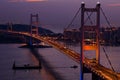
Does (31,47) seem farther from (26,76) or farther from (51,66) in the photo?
(26,76)

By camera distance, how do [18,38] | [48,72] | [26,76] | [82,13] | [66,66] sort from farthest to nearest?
[18,38] < [66,66] < [48,72] < [26,76] < [82,13]

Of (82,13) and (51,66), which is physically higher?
(82,13)

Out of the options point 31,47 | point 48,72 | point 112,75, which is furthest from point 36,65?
point 31,47

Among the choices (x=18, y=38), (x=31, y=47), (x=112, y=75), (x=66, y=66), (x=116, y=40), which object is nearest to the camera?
(x=112, y=75)

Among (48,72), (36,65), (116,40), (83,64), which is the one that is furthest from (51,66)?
(116,40)

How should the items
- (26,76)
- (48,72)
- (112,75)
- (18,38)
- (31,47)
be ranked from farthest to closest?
(18,38) → (31,47) → (48,72) → (26,76) → (112,75)

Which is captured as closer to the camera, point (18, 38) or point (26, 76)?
point (26, 76)

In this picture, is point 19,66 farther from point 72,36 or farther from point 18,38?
point 18,38

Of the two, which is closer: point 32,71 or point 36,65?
point 32,71

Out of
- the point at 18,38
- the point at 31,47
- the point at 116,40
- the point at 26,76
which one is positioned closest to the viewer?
the point at 26,76
